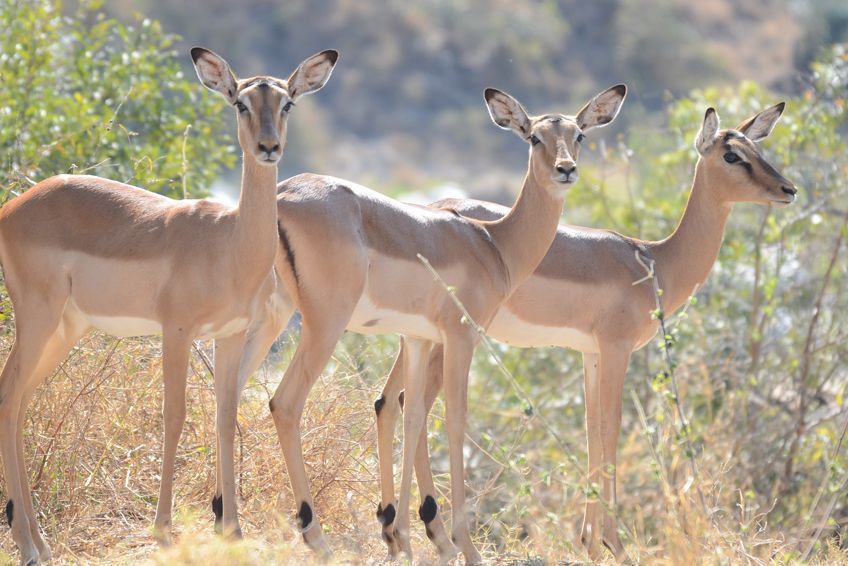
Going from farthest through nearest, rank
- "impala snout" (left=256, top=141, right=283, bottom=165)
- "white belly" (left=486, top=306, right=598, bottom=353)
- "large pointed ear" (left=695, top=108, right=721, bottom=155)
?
"large pointed ear" (left=695, top=108, right=721, bottom=155) → "white belly" (left=486, top=306, right=598, bottom=353) → "impala snout" (left=256, top=141, right=283, bottom=165)

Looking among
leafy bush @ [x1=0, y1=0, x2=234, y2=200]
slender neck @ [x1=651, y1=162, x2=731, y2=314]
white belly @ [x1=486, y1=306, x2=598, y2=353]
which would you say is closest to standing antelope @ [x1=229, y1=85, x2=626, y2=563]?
white belly @ [x1=486, y1=306, x2=598, y2=353]

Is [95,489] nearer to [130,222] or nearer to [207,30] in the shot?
[130,222]

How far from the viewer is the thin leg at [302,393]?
24.5 feet

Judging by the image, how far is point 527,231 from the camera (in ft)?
27.6

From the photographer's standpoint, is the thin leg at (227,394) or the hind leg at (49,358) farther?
the thin leg at (227,394)

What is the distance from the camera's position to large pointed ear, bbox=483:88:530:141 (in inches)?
341

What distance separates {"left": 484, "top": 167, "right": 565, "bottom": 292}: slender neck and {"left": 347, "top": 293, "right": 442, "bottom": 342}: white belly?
67cm

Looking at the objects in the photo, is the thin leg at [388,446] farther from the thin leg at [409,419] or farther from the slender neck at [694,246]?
the slender neck at [694,246]

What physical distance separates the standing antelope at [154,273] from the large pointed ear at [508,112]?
1.85 metres

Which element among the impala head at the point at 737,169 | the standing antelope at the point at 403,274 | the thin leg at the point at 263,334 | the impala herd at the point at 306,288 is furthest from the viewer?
the impala head at the point at 737,169

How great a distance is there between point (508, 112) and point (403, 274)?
159 centimetres

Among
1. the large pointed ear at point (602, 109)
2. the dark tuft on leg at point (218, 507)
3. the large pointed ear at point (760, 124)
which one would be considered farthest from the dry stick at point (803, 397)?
the dark tuft on leg at point (218, 507)

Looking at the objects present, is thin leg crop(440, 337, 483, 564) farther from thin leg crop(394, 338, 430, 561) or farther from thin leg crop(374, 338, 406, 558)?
thin leg crop(374, 338, 406, 558)

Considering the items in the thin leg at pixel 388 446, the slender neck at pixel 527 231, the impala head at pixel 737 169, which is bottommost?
the thin leg at pixel 388 446
